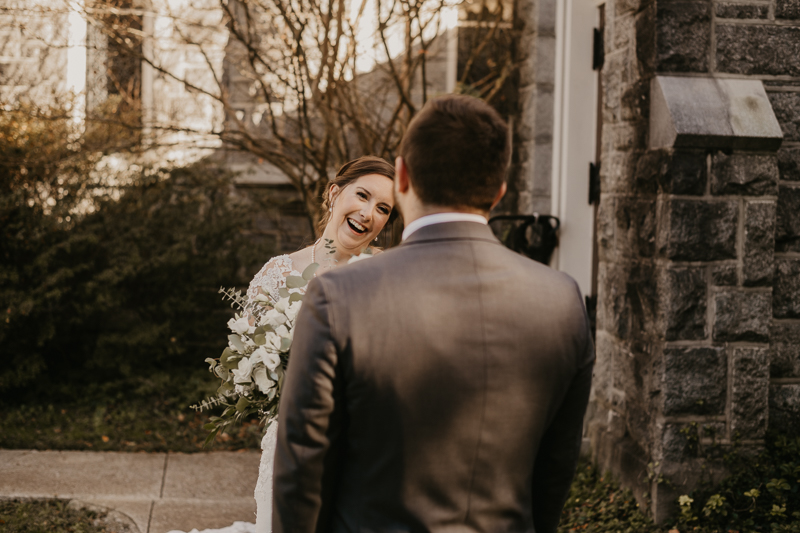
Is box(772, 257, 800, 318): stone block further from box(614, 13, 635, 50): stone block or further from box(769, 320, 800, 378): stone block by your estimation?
box(614, 13, 635, 50): stone block

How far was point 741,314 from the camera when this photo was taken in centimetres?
392

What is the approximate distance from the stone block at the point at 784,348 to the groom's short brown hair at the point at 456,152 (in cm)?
316

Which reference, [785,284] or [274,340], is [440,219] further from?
[785,284]

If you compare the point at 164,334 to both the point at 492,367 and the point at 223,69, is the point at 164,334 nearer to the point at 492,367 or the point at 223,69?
the point at 223,69

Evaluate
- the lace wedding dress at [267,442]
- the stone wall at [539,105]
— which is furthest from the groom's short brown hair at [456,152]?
the stone wall at [539,105]

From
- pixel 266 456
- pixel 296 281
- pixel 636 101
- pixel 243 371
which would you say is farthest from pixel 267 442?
pixel 636 101

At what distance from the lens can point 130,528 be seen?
14.1 feet

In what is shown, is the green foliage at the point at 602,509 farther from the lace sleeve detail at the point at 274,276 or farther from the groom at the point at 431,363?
the groom at the point at 431,363

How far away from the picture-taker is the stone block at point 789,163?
13.4 feet

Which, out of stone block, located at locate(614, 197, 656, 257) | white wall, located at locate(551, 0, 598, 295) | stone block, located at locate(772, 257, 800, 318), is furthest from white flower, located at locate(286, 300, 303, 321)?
white wall, located at locate(551, 0, 598, 295)

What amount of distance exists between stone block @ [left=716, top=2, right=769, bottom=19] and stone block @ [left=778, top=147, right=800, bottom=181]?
0.75 meters

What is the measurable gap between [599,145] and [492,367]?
14.1 feet

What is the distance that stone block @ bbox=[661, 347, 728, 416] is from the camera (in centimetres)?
393

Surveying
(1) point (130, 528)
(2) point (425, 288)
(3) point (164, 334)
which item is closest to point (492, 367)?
(2) point (425, 288)
